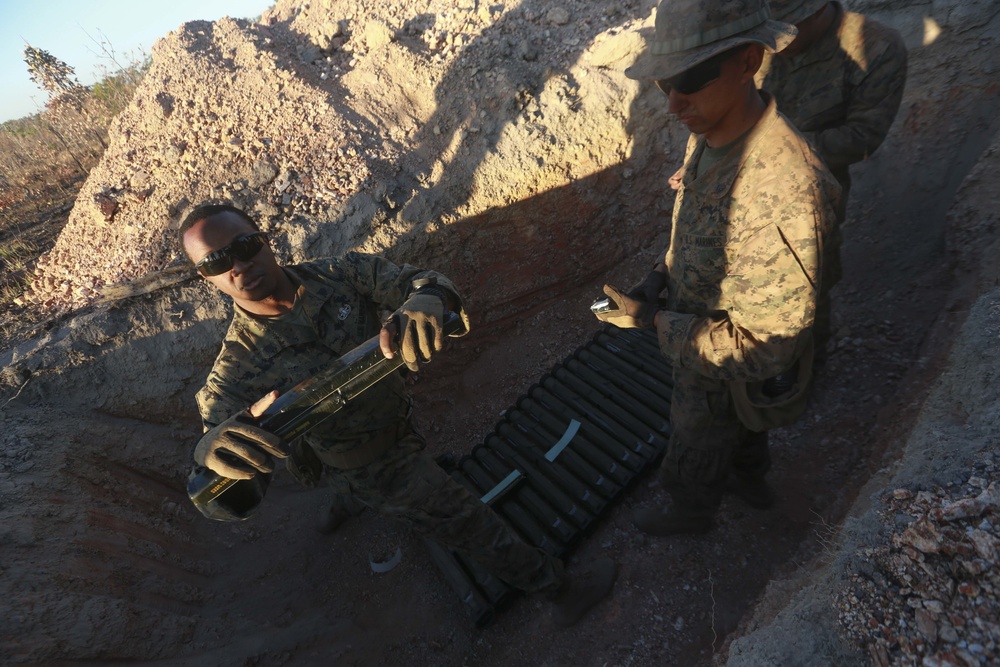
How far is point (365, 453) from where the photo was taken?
2.32 metres

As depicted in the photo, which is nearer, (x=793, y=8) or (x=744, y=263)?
(x=744, y=263)

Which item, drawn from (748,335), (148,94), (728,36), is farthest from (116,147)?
(748,335)

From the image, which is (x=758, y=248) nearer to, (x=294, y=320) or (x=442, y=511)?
(x=442, y=511)

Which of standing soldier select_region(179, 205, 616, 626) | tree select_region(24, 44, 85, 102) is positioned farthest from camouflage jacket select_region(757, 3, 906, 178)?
tree select_region(24, 44, 85, 102)

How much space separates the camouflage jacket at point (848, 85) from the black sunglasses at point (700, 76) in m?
1.38

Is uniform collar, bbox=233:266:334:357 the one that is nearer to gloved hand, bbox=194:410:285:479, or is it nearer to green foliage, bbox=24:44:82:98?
gloved hand, bbox=194:410:285:479

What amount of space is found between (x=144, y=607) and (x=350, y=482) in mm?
1474

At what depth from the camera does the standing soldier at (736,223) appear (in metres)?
1.46

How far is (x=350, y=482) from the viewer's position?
7.96 feet

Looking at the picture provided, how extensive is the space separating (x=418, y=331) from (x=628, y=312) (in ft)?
3.04

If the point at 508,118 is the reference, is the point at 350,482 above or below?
below

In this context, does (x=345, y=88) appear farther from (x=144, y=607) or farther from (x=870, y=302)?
(x=870, y=302)

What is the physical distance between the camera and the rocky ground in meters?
1.73

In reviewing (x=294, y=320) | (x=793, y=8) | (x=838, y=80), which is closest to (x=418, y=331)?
(x=294, y=320)
